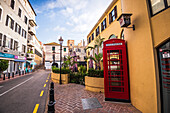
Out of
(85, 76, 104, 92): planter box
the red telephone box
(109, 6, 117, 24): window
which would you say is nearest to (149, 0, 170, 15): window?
the red telephone box

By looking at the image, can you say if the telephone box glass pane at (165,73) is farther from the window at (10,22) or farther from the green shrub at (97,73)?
the window at (10,22)

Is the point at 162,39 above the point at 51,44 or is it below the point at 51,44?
below

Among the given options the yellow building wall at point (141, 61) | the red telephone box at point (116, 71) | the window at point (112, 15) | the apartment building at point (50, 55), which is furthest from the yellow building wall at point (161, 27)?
the apartment building at point (50, 55)

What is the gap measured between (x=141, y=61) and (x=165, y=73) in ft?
3.12

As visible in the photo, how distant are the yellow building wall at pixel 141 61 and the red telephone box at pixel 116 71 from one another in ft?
1.13

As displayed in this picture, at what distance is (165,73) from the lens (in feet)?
9.58

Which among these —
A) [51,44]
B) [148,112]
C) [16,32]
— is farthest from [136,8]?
[51,44]

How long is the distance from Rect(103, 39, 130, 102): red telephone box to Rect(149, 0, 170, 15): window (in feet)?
6.71

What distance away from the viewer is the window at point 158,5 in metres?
2.78

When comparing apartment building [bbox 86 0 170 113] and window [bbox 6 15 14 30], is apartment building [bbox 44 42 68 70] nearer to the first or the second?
window [bbox 6 15 14 30]

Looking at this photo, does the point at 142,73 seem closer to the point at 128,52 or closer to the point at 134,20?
the point at 128,52

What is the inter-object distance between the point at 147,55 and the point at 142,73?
2.73 ft

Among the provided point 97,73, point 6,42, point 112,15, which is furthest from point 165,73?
point 6,42

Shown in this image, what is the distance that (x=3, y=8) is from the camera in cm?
1457
